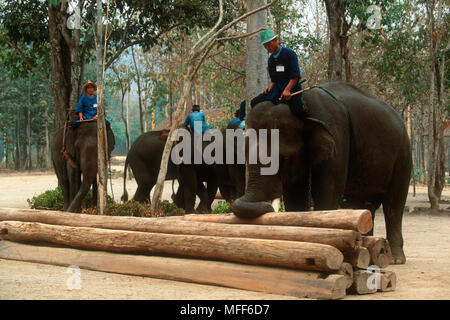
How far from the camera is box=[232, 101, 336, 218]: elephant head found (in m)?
6.57

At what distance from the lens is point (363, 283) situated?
5.67 metres

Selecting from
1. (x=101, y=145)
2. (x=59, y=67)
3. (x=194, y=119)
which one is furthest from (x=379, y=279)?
(x=59, y=67)

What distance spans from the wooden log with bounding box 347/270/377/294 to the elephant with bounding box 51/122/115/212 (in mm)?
6973

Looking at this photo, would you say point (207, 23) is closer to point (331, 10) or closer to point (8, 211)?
point (331, 10)

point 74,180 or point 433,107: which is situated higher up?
point 433,107

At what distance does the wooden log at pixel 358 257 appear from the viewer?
5.62 metres

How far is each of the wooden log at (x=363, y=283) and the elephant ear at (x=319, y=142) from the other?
1.55 meters

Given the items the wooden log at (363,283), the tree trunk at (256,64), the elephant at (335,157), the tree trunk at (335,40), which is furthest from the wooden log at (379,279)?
the tree trunk at (335,40)

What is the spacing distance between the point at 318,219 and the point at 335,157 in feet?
3.94

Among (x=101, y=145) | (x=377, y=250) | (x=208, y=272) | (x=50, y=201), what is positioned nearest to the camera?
(x=377, y=250)

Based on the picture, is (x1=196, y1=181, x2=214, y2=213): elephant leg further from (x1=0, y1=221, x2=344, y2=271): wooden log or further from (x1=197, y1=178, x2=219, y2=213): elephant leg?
(x1=0, y1=221, x2=344, y2=271): wooden log

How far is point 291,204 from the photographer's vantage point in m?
7.54

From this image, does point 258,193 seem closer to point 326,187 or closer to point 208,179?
point 326,187
